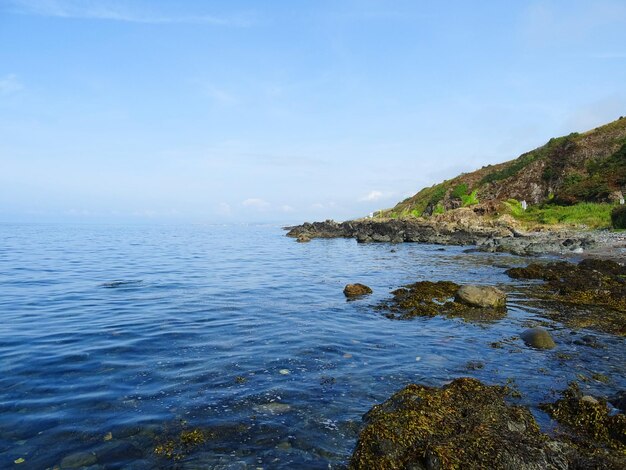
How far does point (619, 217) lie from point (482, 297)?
34.1 metres

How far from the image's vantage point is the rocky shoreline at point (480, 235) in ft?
111

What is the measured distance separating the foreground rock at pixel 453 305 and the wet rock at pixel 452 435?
7.99m

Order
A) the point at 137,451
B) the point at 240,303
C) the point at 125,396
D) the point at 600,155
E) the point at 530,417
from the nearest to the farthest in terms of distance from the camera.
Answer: the point at 137,451
the point at 530,417
the point at 125,396
the point at 240,303
the point at 600,155

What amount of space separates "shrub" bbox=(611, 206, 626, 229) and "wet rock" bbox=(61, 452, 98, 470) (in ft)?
156

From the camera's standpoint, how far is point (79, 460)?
20.1 ft

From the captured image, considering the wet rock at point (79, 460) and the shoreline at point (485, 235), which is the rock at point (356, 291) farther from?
the shoreline at point (485, 235)

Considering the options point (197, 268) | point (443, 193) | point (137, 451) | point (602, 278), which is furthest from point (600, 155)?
point (137, 451)

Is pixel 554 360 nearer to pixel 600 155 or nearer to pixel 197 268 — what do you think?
pixel 197 268

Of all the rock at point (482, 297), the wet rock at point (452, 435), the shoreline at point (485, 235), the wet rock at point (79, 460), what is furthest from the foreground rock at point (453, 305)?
the shoreline at point (485, 235)

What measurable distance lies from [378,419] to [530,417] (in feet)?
8.48

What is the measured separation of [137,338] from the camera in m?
12.6

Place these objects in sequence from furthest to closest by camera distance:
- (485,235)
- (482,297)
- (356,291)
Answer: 1. (485,235)
2. (356,291)
3. (482,297)

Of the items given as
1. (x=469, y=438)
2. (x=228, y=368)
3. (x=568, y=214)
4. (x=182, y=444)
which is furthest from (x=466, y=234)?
(x=182, y=444)

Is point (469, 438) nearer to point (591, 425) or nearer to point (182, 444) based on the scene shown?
point (591, 425)
